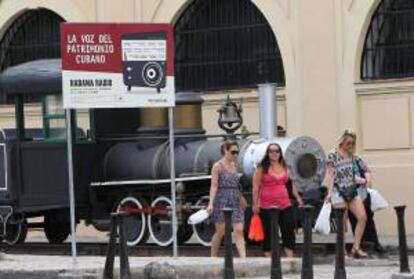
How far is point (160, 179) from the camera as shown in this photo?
20312mm

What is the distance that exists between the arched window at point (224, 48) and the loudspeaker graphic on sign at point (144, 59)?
9.56m

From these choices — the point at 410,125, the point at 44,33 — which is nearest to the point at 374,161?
the point at 410,125

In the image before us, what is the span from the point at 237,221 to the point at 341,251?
149 inches

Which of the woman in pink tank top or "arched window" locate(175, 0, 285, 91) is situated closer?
the woman in pink tank top

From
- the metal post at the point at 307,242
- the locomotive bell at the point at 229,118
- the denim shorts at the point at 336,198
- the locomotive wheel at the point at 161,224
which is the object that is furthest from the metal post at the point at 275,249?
the locomotive bell at the point at 229,118

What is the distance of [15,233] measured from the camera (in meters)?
21.7

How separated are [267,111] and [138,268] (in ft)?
25.6

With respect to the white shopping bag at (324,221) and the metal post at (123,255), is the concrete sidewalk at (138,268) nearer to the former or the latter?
the metal post at (123,255)

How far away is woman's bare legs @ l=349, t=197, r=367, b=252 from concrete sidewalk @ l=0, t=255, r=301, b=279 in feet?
7.71

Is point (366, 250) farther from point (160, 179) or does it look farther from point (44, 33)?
point (44, 33)

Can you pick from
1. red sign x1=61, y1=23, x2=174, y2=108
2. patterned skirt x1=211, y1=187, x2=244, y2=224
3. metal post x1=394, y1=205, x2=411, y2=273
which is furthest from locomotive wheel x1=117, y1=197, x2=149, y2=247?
metal post x1=394, y1=205, x2=411, y2=273

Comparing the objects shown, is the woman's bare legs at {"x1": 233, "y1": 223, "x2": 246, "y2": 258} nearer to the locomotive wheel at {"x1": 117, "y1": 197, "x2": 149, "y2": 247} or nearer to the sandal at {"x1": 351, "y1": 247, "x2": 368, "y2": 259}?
the sandal at {"x1": 351, "y1": 247, "x2": 368, "y2": 259}

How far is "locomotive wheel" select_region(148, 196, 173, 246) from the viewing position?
66.5ft

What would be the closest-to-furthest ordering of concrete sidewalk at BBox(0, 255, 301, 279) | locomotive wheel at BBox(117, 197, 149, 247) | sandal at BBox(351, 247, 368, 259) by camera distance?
concrete sidewalk at BBox(0, 255, 301, 279)
sandal at BBox(351, 247, 368, 259)
locomotive wheel at BBox(117, 197, 149, 247)
